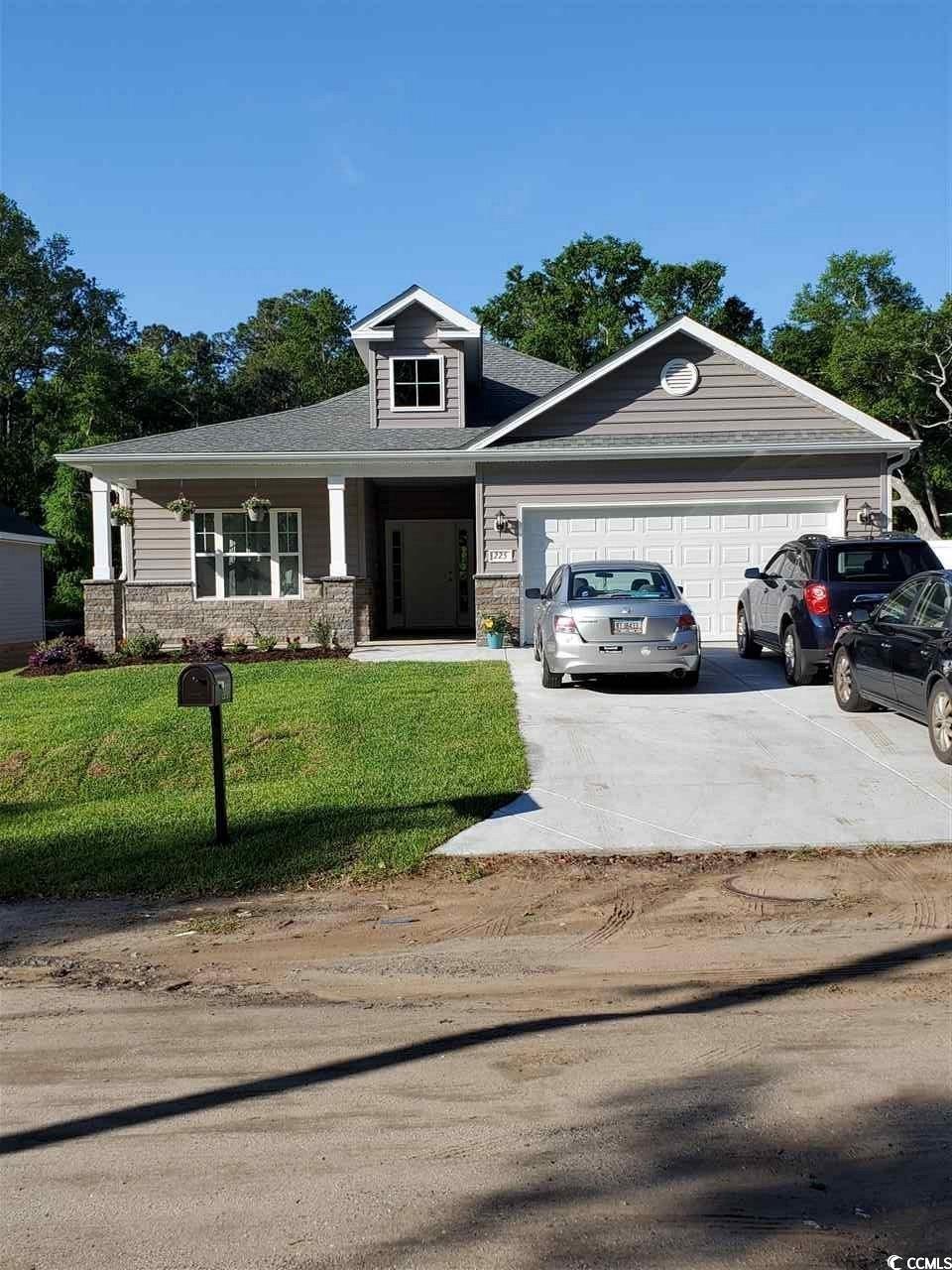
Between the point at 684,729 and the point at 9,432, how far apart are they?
36.8m

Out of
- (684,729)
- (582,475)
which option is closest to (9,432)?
(582,475)

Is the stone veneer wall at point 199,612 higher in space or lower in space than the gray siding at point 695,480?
lower

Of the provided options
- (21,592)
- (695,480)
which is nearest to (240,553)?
(695,480)

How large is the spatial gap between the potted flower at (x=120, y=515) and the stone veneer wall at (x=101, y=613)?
1329 mm

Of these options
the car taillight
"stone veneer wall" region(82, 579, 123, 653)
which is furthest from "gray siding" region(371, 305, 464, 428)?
the car taillight

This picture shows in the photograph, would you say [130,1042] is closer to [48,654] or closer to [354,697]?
[354,697]

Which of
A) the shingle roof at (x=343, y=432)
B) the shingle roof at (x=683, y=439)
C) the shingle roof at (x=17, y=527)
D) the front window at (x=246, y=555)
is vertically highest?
the shingle roof at (x=343, y=432)

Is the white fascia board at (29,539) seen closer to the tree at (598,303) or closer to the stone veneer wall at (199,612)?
the stone veneer wall at (199,612)

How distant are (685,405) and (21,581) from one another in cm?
1968

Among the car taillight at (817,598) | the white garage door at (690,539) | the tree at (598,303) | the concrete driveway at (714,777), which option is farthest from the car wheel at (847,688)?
the tree at (598,303)

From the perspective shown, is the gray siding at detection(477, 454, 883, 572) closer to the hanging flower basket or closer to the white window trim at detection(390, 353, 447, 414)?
the white window trim at detection(390, 353, 447, 414)

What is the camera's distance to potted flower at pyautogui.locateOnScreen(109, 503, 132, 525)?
19.1 meters

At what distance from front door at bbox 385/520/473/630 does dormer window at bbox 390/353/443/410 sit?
3.06m

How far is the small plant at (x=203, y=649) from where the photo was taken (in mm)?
16734
